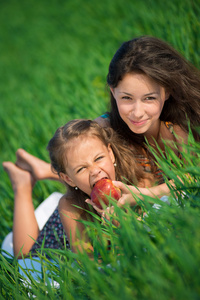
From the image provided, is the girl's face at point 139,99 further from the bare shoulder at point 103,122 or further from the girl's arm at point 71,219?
the girl's arm at point 71,219

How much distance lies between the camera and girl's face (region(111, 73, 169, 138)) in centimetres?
222

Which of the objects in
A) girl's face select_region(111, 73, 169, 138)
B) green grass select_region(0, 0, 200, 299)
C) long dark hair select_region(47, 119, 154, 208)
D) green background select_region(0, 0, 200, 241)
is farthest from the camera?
green background select_region(0, 0, 200, 241)

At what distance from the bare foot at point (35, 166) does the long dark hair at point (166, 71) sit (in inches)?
47.3

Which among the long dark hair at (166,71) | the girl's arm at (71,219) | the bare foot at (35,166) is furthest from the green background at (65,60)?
the long dark hair at (166,71)

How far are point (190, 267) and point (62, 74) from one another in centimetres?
457

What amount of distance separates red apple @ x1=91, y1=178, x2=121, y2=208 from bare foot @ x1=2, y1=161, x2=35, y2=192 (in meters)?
1.22

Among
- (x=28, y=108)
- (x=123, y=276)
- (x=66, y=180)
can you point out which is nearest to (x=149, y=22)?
(x=28, y=108)

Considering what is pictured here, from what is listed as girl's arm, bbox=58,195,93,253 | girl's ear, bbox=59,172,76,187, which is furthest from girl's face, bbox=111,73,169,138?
girl's arm, bbox=58,195,93,253

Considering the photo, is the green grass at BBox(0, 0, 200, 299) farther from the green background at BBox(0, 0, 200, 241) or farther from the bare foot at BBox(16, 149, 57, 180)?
the bare foot at BBox(16, 149, 57, 180)

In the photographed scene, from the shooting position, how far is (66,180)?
2.40 metres

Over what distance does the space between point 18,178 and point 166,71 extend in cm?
174

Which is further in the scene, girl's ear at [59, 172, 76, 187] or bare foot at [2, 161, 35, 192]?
bare foot at [2, 161, 35, 192]

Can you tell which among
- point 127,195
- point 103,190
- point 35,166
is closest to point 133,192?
point 127,195

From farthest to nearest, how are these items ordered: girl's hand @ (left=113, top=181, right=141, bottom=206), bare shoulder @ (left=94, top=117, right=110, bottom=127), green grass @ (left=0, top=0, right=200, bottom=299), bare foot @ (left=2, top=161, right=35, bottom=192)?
bare foot @ (left=2, top=161, right=35, bottom=192) < bare shoulder @ (left=94, top=117, right=110, bottom=127) < girl's hand @ (left=113, top=181, right=141, bottom=206) < green grass @ (left=0, top=0, right=200, bottom=299)
